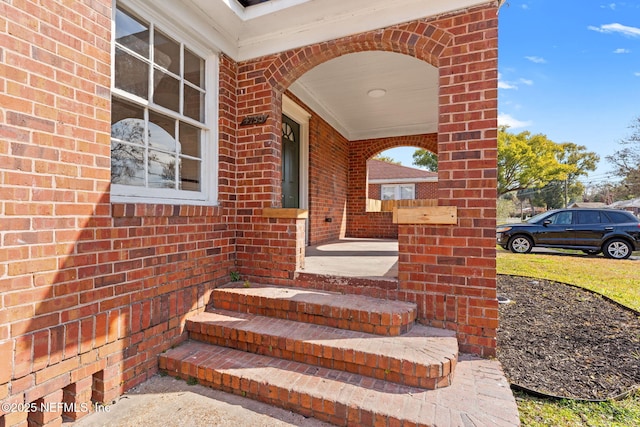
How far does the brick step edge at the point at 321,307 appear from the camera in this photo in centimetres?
254

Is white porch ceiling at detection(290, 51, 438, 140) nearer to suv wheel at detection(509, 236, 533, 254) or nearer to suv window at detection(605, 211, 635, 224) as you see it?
suv wheel at detection(509, 236, 533, 254)

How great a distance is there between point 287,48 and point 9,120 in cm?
252

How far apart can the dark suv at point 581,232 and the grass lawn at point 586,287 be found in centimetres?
112

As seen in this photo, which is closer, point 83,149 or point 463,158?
point 83,149

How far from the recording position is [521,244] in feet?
31.4

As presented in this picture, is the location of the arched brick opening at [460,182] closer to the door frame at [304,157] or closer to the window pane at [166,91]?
the window pane at [166,91]

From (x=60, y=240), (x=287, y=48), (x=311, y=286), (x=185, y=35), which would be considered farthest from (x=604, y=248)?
(x=60, y=240)

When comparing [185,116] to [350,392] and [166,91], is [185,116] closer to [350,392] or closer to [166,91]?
[166,91]

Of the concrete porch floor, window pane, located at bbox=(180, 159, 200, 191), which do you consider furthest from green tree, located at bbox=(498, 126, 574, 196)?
window pane, located at bbox=(180, 159, 200, 191)

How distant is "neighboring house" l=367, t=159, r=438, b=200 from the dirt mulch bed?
12400mm

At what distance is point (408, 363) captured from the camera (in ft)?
6.88

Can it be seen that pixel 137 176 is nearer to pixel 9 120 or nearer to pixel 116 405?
pixel 9 120

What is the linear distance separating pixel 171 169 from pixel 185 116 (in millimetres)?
566

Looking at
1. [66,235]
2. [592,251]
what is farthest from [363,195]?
[592,251]
